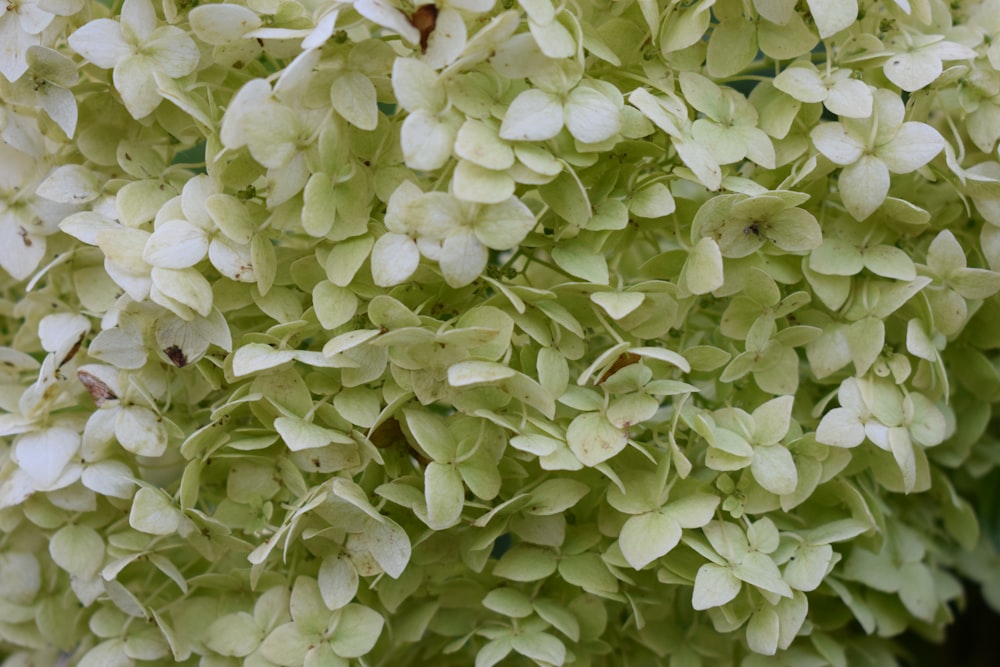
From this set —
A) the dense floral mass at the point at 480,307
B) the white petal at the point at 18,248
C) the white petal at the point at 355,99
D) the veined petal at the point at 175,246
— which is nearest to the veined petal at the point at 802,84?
the dense floral mass at the point at 480,307

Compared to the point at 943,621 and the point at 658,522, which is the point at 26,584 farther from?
the point at 943,621

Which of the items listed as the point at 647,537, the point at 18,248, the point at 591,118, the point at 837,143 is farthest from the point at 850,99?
the point at 18,248

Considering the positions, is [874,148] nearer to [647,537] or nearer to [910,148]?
[910,148]

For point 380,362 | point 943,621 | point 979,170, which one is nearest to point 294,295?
point 380,362

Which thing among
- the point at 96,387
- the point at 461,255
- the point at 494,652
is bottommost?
the point at 494,652

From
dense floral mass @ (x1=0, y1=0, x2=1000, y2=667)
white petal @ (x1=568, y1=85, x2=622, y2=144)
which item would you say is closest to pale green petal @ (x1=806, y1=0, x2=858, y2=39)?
dense floral mass @ (x1=0, y1=0, x2=1000, y2=667)

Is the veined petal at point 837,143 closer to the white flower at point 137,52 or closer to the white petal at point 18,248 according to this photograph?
the white flower at point 137,52

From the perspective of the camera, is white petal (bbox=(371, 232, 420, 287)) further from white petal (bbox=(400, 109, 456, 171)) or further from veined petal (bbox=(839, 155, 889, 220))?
veined petal (bbox=(839, 155, 889, 220))
